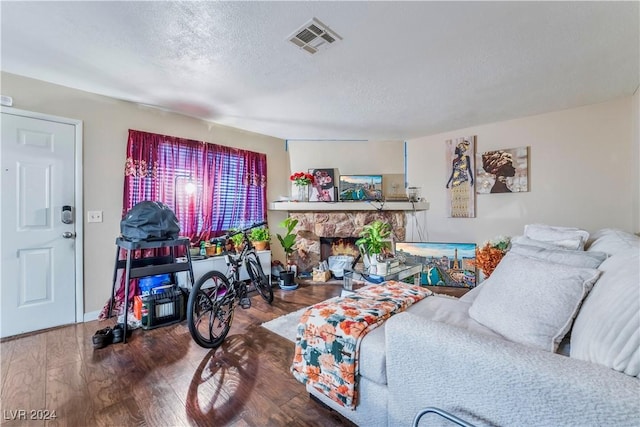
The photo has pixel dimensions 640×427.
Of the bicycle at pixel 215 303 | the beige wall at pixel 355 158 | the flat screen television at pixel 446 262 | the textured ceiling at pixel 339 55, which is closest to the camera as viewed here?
the textured ceiling at pixel 339 55

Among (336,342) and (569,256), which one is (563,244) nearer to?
(569,256)

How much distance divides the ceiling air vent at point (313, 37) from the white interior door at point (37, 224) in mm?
2443

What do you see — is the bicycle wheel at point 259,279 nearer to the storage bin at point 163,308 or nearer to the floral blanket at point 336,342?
the storage bin at point 163,308

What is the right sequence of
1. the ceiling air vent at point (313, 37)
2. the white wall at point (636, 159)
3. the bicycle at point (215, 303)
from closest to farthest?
the ceiling air vent at point (313, 37) → the bicycle at point (215, 303) → the white wall at point (636, 159)

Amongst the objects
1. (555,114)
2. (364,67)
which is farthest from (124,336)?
(555,114)

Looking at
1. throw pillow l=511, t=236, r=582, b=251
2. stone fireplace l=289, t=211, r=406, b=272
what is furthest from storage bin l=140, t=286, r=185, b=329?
throw pillow l=511, t=236, r=582, b=251

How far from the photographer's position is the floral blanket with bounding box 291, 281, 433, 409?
132 centimetres

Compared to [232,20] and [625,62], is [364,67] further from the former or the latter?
[625,62]

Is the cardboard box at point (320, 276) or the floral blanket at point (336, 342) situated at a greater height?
the floral blanket at point (336, 342)

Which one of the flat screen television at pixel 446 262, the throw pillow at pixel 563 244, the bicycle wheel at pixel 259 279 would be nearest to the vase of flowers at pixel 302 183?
the bicycle wheel at pixel 259 279

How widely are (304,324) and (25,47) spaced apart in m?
2.81

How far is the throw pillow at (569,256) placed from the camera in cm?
142

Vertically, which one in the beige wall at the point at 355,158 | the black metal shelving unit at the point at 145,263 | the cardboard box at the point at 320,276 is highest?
the beige wall at the point at 355,158

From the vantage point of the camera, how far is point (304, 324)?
1.51 meters
